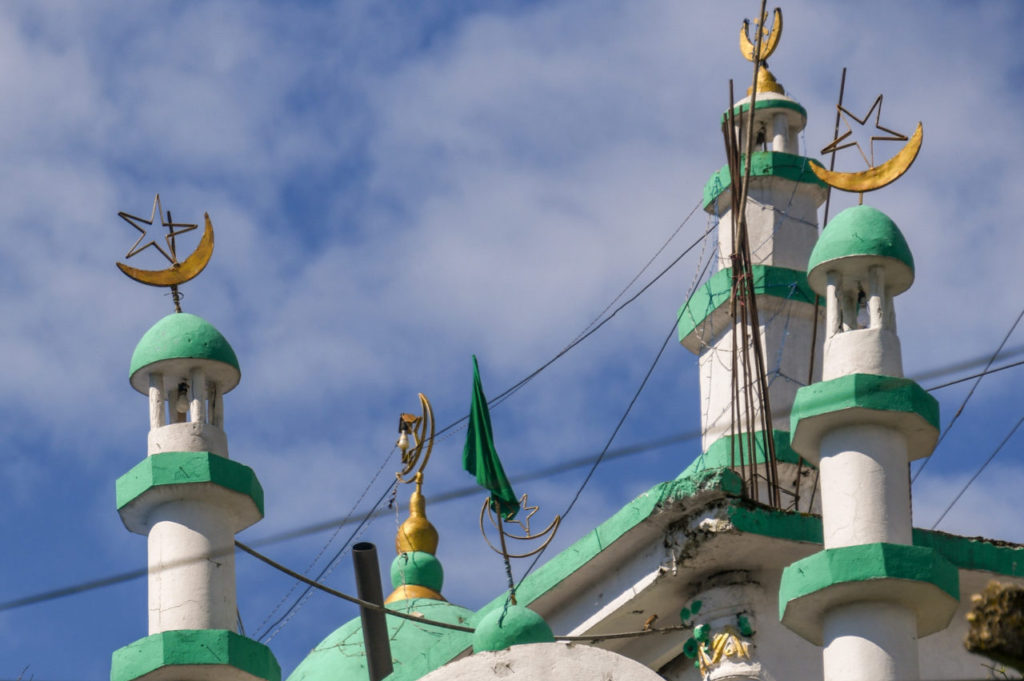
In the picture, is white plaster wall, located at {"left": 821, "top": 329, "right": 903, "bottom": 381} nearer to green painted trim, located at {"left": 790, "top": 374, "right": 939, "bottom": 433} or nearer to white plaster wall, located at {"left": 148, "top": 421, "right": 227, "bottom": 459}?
green painted trim, located at {"left": 790, "top": 374, "right": 939, "bottom": 433}

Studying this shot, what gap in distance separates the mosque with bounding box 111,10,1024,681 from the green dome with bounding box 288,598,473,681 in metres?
5.22

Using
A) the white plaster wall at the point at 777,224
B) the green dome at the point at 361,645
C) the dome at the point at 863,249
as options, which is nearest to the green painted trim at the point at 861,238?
the dome at the point at 863,249

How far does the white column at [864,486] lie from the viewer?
56.0 feet

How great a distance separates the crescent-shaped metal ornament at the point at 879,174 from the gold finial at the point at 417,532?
31.0 ft

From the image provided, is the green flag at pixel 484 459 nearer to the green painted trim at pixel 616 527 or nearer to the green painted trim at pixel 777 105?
the green painted trim at pixel 616 527

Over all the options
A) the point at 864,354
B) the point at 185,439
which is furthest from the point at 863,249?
the point at 185,439

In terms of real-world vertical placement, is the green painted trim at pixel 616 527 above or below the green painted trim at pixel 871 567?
above

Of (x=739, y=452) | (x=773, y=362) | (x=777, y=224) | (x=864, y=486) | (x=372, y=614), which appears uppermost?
(x=777, y=224)

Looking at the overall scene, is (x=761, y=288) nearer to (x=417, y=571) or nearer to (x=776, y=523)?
(x=776, y=523)

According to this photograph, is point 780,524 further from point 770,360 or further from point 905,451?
point 770,360

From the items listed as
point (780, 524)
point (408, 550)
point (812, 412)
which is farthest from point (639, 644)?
point (408, 550)

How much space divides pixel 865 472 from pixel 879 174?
2896 mm

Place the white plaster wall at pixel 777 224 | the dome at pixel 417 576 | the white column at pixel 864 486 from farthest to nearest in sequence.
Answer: the dome at pixel 417 576
the white plaster wall at pixel 777 224
the white column at pixel 864 486

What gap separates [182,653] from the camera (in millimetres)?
17812
